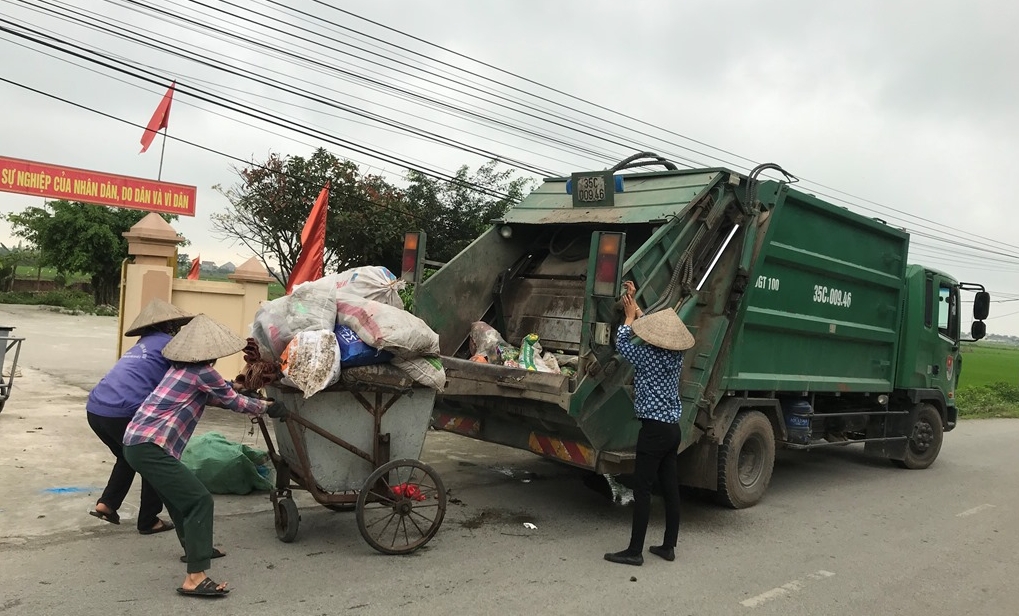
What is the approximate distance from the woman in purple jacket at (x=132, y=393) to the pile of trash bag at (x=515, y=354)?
6.99 ft

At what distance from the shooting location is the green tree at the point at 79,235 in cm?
2855

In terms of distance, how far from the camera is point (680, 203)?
5617 mm

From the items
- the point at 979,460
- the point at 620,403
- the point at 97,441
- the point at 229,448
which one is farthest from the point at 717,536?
the point at 979,460

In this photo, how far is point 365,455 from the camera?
177 inches

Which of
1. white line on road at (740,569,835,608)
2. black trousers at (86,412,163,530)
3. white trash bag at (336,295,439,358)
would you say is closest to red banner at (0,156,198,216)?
black trousers at (86,412,163,530)

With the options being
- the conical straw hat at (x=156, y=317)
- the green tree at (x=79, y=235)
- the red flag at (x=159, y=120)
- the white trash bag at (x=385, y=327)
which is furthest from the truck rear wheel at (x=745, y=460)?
the green tree at (x=79, y=235)

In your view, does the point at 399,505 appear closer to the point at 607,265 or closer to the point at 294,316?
the point at 294,316

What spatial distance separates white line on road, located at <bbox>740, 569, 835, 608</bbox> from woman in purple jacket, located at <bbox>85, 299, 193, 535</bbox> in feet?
11.0

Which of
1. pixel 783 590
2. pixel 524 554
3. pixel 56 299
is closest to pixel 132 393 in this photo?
pixel 524 554

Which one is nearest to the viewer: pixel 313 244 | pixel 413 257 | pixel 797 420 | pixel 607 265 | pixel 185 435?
pixel 185 435

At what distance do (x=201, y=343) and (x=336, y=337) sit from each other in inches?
30.6

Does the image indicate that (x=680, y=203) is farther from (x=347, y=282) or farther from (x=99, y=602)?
(x=99, y=602)

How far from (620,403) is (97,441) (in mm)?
4832

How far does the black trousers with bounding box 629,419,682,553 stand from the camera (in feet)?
15.2
